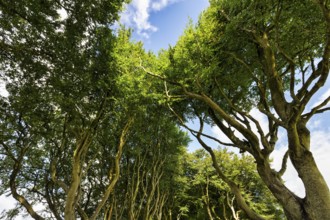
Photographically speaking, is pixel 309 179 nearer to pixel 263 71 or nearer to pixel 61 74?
pixel 263 71

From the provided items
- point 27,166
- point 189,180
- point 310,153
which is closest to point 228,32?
point 310,153

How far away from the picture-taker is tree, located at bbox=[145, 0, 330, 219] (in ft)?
25.5

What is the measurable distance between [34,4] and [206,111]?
883cm

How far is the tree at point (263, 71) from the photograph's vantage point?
7.78 m

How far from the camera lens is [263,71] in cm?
1078

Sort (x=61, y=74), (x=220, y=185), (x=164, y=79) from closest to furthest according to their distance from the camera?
(x=61, y=74), (x=164, y=79), (x=220, y=185)

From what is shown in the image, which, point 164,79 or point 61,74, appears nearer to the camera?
point 61,74

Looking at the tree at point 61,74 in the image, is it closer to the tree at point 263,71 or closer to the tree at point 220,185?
the tree at point 263,71

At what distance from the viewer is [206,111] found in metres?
13.2

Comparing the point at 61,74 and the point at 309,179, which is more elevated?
the point at 61,74

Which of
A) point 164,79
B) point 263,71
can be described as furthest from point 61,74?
point 263,71

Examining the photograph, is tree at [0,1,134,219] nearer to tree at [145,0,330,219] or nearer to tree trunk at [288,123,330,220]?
tree at [145,0,330,219]

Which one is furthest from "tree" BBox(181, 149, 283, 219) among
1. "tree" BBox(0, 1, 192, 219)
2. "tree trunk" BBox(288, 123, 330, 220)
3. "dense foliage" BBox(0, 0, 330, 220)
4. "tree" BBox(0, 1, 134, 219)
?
"tree trunk" BBox(288, 123, 330, 220)

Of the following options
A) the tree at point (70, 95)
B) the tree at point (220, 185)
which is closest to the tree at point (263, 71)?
the tree at point (70, 95)
